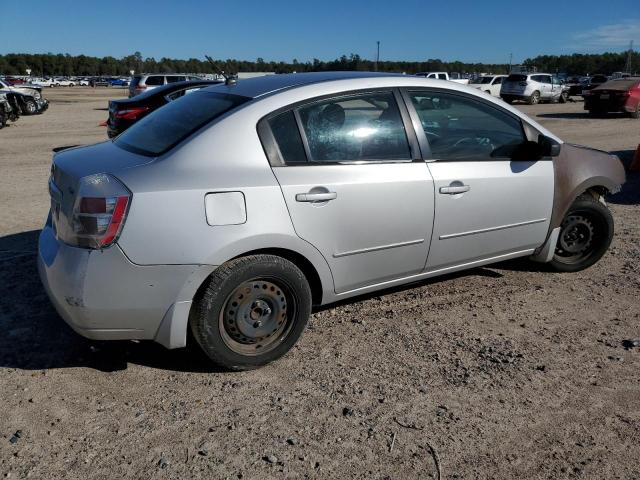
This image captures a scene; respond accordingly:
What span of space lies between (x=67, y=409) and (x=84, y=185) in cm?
121

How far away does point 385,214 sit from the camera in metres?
3.76

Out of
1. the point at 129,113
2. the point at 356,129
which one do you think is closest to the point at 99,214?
the point at 356,129

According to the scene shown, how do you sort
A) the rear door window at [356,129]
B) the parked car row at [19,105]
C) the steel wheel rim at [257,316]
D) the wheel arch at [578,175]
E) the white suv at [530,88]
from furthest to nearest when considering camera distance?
1. the white suv at [530,88]
2. the parked car row at [19,105]
3. the wheel arch at [578,175]
4. the rear door window at [356,129]
5. the steel wheel rim at [257,316]

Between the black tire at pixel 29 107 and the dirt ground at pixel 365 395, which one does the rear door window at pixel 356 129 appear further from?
the black tire at pixel 29 107

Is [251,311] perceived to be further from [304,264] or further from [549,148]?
[549,148]

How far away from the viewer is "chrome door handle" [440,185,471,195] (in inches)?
157

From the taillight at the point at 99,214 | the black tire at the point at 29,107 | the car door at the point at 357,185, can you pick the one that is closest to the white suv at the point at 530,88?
the black tire at the point at 29,107

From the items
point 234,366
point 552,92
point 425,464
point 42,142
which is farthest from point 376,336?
point 552,92

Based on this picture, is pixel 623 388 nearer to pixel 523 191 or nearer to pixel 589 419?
pixel 589 419

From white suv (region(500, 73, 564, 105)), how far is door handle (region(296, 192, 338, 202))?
3001 centimetres

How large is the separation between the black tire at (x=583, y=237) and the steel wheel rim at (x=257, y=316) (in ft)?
8.97

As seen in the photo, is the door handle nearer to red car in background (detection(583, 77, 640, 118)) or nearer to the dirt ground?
the dirt ground

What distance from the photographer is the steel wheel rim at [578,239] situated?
5.04 metres

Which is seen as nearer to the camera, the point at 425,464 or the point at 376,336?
the point at 425,464
